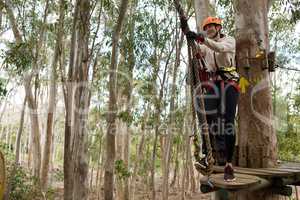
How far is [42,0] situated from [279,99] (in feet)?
38.5

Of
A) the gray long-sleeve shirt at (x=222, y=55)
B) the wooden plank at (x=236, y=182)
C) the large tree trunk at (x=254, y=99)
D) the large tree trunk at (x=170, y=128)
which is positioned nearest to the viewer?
the wooden plank at (x=236, y=182)

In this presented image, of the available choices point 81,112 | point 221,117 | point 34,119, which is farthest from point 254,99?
point 34,119

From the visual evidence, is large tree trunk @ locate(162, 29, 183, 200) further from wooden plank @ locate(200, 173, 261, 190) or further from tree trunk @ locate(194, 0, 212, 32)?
wooden plank @ locate(200, 173, 261, 190)

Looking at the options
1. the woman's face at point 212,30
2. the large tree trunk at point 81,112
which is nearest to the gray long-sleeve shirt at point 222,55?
the woman's face at point 212,30

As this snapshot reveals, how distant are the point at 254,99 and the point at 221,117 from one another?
23.5 inches

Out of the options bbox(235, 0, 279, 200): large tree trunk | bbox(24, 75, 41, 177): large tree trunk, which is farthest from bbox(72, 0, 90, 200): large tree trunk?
bbox(235, 0, 279, 200): large tree trunk

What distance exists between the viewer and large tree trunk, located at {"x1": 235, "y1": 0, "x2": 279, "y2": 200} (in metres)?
3.87

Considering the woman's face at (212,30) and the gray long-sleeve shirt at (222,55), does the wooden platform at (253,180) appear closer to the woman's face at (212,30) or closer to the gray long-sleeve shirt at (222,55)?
the gray long-sleeve shirt at (222,55)

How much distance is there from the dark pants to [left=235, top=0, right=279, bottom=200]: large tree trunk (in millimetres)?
470

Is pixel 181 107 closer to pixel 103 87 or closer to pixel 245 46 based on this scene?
pixel 103 87

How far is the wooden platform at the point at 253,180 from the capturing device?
2.78 meters

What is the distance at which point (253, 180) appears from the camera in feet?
9.44

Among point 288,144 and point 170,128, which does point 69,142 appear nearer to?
point 170,128

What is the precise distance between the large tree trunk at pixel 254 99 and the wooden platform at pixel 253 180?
8.4 inches
